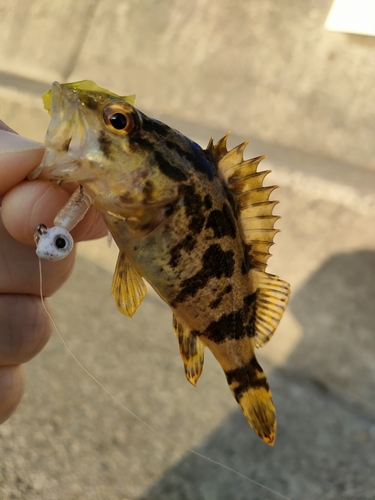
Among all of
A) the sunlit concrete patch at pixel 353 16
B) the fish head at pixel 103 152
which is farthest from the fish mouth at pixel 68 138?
the sunlit concrete patch at pixel 353 16

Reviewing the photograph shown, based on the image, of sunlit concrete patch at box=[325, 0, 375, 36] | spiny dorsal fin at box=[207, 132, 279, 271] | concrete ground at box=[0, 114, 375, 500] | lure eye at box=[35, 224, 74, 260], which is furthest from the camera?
sunlit concrete patch at box=[325, 0, 375, 36]

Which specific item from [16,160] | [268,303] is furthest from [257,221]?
[16,160]

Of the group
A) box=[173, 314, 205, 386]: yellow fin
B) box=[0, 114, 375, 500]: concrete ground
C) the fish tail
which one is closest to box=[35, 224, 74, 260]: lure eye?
box=[173, 314, 205, 386]: yellow fin

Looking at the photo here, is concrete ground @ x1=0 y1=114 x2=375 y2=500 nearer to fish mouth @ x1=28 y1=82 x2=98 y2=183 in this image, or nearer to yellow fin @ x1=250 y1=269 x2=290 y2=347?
yellow fin @ x1=250 y1=269 x2=290 y2=347

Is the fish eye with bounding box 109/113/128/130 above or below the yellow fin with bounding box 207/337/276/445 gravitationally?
above

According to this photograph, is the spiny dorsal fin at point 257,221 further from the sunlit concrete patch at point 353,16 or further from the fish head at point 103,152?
the sunlit concrete patch at point 353,16
